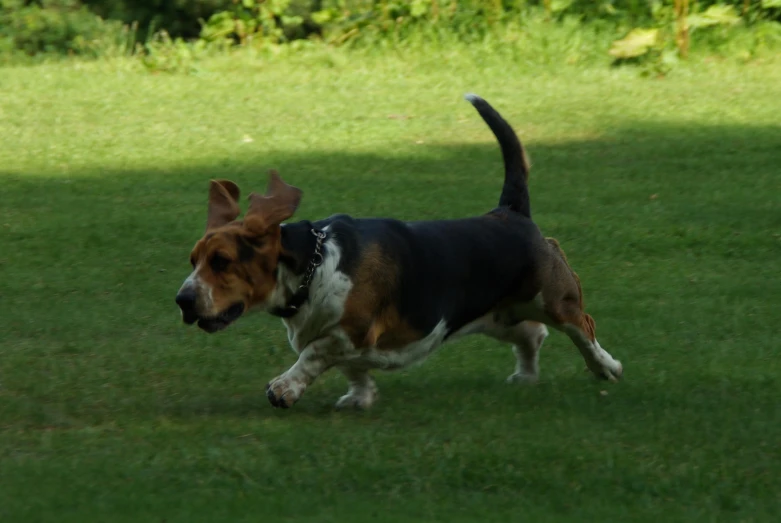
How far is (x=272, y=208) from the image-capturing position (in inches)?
211

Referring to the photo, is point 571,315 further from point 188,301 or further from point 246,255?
point 188,301

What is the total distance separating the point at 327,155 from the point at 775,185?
3857 mm

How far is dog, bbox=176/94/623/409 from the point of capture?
530 centimetres

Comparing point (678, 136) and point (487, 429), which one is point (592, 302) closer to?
point (487, 429)

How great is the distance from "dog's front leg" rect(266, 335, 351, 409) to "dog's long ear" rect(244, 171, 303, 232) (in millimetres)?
557

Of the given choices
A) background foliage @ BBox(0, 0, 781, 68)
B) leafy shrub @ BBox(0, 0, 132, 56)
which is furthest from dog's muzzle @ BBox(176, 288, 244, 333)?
leafy shrub @ BBox(0, 0, 132, 56)

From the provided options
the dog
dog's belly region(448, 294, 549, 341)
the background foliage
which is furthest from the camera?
the background foliage

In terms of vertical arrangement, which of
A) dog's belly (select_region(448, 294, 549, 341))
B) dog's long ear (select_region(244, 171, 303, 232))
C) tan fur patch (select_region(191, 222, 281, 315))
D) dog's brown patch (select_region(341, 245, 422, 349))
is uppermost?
dog's long ear (select_region(244, 171, 303, 232))

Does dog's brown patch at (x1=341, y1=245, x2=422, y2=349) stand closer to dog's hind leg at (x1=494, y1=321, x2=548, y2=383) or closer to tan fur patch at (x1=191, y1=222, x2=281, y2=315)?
tan fur patch at (x1=191, y1=222, x2=281, y2=315)

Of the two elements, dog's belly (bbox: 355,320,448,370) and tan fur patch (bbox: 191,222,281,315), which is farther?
dog's belly (bbox: 355,320,448,370)

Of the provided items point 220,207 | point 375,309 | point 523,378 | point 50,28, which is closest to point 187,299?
point 220,207

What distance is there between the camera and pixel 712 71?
14594mm

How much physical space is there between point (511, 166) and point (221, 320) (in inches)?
71.7

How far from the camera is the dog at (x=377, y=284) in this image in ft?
17.4
